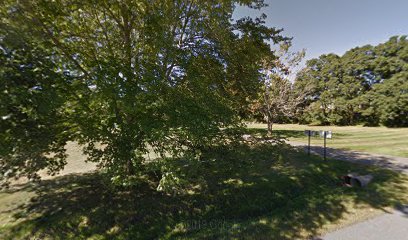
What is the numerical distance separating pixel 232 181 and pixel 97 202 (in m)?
4.37

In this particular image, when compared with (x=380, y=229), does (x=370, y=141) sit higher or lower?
higher

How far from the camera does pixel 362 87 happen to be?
31812 millimetres

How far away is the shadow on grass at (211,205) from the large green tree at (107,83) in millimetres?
1067

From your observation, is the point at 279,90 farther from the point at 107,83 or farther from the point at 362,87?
the point at 362,87

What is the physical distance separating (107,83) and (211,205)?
14.6ft

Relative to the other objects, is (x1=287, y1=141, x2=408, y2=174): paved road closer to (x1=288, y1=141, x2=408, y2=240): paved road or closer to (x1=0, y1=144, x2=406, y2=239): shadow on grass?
(x1=0, y1=144, x2=406, y2=239): shadow on grass

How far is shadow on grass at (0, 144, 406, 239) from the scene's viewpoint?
16.9 feet

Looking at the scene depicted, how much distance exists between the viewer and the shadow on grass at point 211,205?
16.9 ft

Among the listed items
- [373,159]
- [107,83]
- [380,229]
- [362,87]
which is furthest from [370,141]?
[362,87]

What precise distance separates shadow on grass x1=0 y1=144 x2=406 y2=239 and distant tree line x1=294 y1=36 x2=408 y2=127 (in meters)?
17.2

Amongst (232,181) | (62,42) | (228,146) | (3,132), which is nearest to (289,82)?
(232,181)

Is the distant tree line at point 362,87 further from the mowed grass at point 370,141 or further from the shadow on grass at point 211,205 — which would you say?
the shadow on grass at point 211,205

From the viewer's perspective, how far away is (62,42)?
208 inches

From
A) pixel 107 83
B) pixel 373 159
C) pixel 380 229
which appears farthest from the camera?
pixel 373 159
